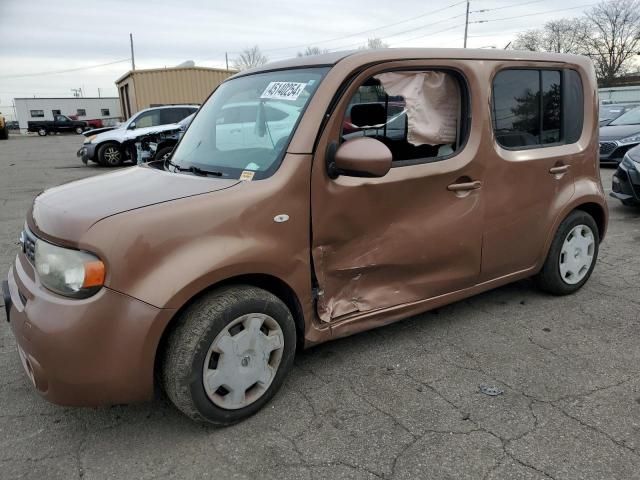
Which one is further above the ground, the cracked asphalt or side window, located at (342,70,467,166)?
side window, located at (342,70,467,166)

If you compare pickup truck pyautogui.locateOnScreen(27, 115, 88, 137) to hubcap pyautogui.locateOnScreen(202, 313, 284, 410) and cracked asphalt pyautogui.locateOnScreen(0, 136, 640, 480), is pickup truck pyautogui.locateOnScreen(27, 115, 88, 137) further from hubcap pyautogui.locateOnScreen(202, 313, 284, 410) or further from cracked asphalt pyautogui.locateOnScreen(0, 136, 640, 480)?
hubcap pyautogui.locateOnScreen(202, 313, 284, 410)

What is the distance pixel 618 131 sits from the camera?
11133 millimetres

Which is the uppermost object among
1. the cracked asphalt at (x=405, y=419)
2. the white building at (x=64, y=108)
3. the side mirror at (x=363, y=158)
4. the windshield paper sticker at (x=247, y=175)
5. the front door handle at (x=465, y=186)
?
the white building at (x=64, y=108)

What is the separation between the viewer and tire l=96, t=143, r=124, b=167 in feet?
46.9

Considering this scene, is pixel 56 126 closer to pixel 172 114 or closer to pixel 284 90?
pixel 172 114

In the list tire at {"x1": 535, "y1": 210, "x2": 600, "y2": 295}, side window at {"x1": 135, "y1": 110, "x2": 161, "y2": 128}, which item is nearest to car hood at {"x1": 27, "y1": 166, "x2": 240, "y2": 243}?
tire at {"x1": 535, "y1": 210, "x2": 600, "y2": 295}

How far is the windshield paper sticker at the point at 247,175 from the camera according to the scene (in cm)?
256

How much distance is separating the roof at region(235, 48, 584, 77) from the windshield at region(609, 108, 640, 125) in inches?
377

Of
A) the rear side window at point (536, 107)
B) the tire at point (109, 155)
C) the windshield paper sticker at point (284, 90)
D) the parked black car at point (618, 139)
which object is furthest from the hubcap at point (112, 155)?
the rear side window at point (536, 107)

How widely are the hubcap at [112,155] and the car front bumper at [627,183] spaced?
12467mm

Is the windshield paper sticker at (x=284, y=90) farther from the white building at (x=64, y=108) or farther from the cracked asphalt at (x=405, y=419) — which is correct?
the white building at (x=64, y=108)

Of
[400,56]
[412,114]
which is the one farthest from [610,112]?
[400,56]

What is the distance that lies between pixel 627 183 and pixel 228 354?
6316mm

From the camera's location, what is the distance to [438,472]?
2178 mm
